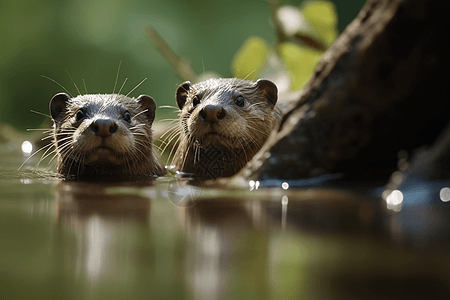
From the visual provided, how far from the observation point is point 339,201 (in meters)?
1.49

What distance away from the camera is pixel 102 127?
2.50 m

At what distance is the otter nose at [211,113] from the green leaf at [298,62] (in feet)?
10.7

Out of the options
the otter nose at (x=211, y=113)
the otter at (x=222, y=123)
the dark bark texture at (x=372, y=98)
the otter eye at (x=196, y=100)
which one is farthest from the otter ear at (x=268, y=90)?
the dark bark texture at (x=372, y=98)

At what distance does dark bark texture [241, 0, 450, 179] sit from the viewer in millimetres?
1832

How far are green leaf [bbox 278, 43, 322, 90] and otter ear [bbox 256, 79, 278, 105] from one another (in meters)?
2.68

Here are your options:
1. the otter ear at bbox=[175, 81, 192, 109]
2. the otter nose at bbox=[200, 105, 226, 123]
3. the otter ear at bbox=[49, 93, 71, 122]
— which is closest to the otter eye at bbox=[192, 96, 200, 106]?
the otter ear at bbox=[175, 81, 192, 109]

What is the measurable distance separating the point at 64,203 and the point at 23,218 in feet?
0.80

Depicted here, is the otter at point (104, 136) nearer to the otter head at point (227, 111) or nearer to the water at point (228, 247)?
the otter head at point (227, 111)

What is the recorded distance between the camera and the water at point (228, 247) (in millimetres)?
793

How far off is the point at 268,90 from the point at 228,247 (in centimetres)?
218

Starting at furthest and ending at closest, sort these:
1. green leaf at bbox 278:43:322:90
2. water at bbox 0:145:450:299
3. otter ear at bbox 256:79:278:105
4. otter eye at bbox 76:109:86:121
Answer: green leaf at bbox 278:43:322:90
otter ear at bbox 256:79:278:105
otter eye at bbox 76:109:86:121
water at bbox 0:145:450:299

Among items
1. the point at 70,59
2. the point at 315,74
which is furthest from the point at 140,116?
the point at 70,59

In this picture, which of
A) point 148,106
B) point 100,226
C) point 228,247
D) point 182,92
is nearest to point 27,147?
point 148,106

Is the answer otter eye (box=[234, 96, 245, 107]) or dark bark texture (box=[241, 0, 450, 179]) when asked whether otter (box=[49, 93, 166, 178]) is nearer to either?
otter eye (box=[234, 96, 245, 107])
